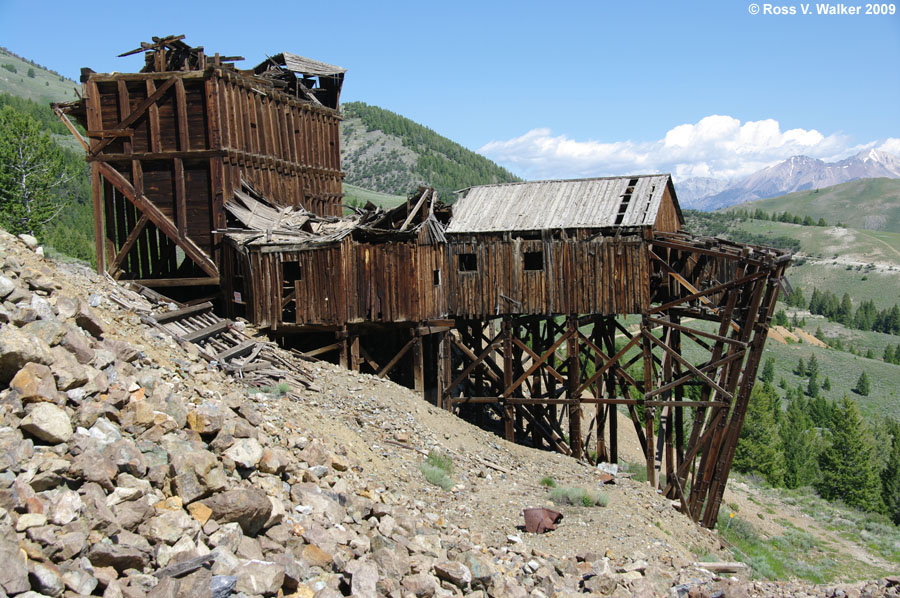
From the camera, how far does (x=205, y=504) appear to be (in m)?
8.40

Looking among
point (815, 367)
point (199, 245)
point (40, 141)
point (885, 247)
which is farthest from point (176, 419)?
point (885, 247)

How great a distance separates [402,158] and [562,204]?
382ft

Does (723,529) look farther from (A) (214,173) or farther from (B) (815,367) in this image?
(B) (815,367)

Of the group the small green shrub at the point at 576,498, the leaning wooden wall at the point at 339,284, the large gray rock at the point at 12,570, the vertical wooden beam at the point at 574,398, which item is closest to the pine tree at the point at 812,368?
the vertical wooden beam at the point at 574,398

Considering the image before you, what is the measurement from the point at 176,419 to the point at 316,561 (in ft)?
8.89

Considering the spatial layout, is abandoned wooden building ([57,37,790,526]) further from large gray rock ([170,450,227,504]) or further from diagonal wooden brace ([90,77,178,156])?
large gray rock ([170,450,227,504])

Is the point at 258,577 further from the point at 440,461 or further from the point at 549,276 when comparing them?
the point at 549,276

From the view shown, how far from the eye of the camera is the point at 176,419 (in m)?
9.63

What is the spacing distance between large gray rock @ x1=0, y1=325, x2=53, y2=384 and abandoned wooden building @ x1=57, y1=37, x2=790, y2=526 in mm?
11343

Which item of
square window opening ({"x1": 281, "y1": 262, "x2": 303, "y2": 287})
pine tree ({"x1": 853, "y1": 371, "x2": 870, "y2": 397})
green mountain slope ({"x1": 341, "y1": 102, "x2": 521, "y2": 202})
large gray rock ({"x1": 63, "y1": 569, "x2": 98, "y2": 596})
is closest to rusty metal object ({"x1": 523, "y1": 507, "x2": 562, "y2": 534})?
large gray rock ({"x1": 63, "y1": 569, "x2": 98, "y2": 596})

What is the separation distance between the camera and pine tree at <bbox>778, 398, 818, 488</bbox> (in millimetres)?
42938

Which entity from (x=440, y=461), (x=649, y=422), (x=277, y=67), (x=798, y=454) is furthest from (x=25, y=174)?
(x=798, y=454)

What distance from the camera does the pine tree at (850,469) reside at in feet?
133

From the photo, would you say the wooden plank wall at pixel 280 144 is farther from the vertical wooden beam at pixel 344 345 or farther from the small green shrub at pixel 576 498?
the small green shrub at pixel 576 498
